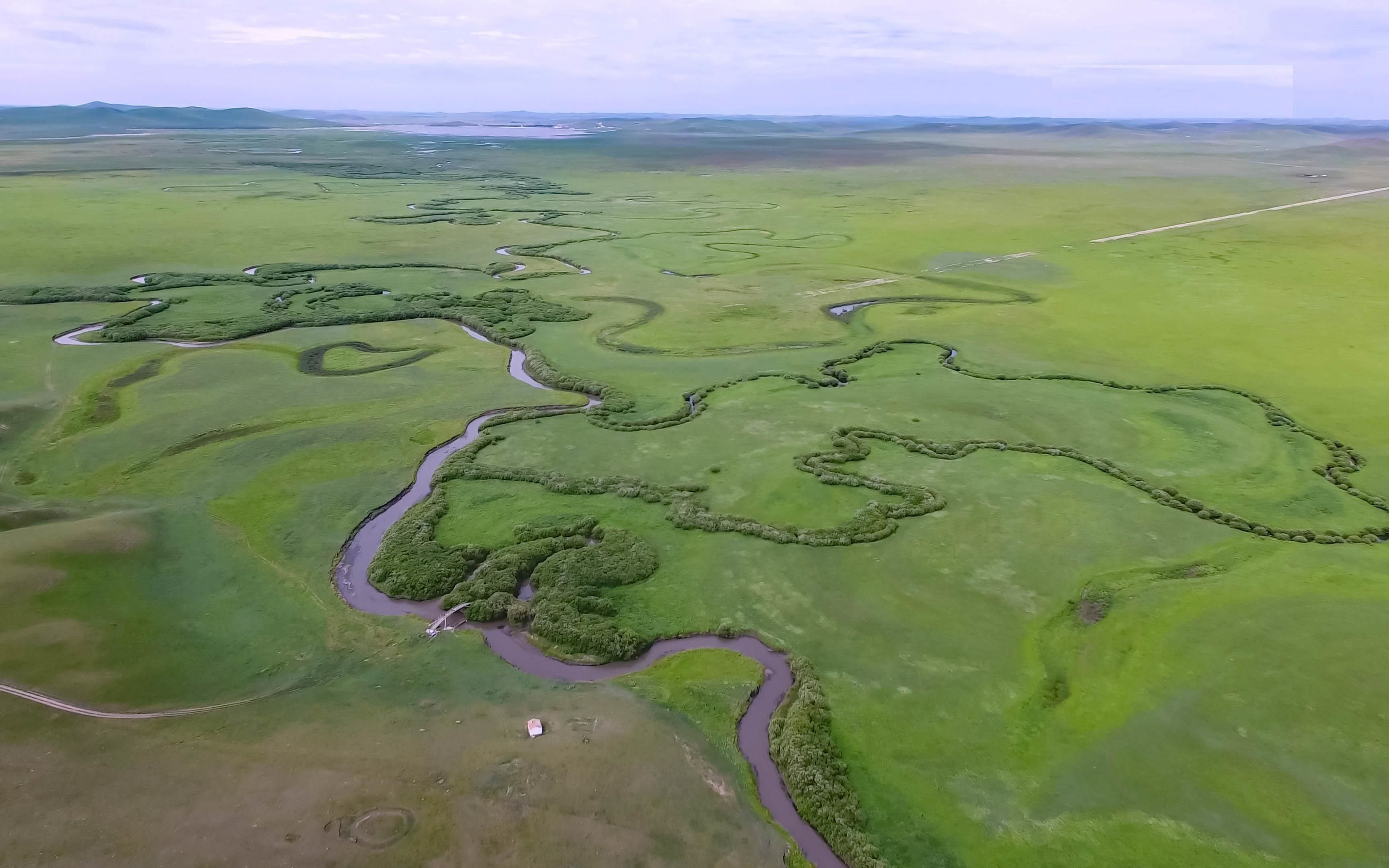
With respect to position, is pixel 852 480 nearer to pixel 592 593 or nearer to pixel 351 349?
pixel 592 593

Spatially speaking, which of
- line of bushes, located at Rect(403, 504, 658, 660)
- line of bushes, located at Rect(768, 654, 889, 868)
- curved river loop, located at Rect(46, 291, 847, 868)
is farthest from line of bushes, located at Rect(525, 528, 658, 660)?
line of bushes, located at Rect(768, 654, 889, 868)

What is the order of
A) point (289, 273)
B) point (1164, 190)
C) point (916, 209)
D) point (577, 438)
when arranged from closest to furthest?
point (577, 438) < point (289, 273) < point (916, 209) < point (1164, 190)

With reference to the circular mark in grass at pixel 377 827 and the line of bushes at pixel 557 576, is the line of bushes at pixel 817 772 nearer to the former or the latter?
the line of bushes at pixel 557 576

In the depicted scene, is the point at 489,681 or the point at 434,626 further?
the point at 434,626

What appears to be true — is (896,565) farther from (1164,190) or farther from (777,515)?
(1164,190)

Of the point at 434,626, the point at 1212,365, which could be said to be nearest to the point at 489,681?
the point at 434,626

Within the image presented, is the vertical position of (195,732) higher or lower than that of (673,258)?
lower

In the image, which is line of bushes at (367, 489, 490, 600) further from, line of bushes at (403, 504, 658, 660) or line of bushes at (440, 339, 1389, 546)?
line of bushes at (440, 339, 1389, 546)

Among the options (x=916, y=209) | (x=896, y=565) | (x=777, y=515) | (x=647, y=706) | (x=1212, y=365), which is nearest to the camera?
(x=647, y=706)
